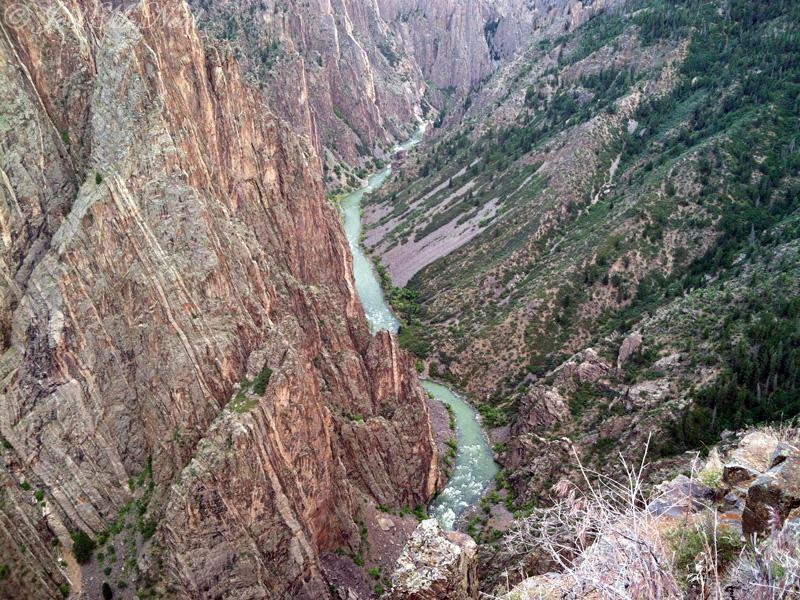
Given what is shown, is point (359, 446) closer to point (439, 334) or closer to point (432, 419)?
point (432, 419)

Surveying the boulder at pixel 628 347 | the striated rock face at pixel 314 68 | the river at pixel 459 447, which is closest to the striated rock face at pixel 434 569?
the river at pixel 459 447

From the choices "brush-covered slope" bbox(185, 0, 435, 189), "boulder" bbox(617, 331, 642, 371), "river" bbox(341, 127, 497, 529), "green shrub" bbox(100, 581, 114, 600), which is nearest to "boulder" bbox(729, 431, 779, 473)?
"green shrub" bbox(100, 581, 114, 600)

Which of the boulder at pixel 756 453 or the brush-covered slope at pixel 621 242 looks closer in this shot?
the boulder at pixel 756 453

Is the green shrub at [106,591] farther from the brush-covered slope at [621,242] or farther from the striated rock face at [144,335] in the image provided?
the brush-covered slope at [621,242]

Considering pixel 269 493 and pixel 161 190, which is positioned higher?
pixel 161 190

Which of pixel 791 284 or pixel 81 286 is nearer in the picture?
pixel 81 286

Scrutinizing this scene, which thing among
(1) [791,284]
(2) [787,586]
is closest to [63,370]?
(2) [787,586]
